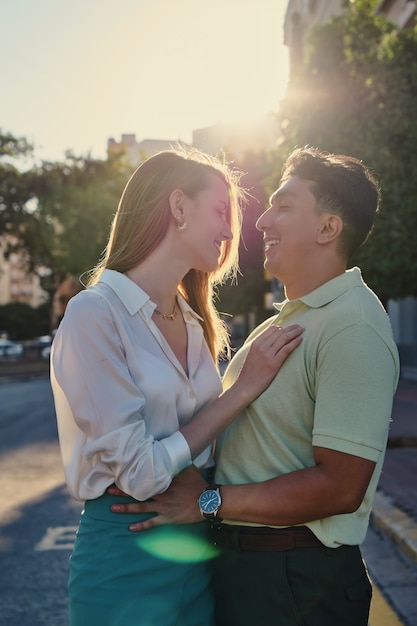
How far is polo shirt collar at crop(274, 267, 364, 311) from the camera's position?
218 cm

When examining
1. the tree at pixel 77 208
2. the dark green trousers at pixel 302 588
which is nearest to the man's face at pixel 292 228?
the dark green trousers at pixel 302 588

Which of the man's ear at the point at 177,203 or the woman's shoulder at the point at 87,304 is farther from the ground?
the man's ear at the point at 177,203

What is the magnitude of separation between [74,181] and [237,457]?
39670 millimetres

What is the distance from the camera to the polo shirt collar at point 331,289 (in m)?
2.18

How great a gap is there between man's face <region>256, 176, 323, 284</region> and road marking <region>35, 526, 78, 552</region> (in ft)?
13.6

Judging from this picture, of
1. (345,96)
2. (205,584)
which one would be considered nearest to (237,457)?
(205,584)

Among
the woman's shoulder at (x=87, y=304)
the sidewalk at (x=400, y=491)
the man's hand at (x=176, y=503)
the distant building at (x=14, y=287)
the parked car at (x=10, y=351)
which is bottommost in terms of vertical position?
the distant building at (x=14, y=287)

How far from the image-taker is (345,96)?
14867 millimetres

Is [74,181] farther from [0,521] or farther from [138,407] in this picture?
[138,407]

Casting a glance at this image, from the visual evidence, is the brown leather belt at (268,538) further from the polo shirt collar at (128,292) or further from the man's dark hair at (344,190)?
the man's dark hair at (344,190)

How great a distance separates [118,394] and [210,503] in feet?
1.31

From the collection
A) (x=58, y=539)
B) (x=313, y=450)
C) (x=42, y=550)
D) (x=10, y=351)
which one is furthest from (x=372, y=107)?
(x=10, y=351)

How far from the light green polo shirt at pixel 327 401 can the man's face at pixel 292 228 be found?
13cm

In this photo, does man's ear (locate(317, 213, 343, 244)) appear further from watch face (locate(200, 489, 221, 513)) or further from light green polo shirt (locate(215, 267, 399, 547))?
watch face (locate(200, 489, 221, 513))
